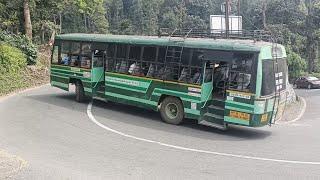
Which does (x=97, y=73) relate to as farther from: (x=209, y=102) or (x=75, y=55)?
(x=209, y=102)

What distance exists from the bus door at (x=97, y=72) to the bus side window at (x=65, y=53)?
6.16 feet

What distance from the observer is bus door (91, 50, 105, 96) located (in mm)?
20500

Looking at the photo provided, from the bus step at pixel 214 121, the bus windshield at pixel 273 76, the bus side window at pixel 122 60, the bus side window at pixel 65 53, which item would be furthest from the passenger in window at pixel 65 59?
the bus windshield at pixel 273 76

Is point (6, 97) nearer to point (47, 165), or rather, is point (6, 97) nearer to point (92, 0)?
point (47, 165)

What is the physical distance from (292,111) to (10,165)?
666 inches

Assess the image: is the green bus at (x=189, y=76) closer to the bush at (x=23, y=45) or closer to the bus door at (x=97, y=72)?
the bus door at (x=97, y=72)

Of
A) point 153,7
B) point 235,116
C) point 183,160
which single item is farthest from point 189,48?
point 153,7

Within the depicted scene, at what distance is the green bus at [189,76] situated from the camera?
15.3 metres

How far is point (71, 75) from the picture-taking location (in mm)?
21719

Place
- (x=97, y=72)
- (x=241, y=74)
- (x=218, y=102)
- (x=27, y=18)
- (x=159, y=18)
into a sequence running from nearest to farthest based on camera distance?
(x=241, y=74)
(x=218, y=102)
(x=97, y=72)
(x=27, y=18)
(x=159, y=18)

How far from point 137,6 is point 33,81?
231ft

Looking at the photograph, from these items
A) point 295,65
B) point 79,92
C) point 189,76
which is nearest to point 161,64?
point 189,76

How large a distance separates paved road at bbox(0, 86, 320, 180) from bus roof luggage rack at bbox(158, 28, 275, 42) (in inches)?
122

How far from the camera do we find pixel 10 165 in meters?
11.1
